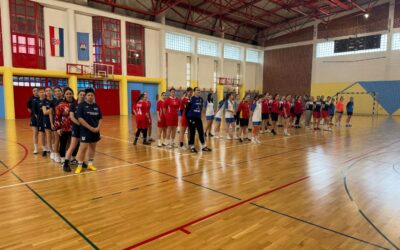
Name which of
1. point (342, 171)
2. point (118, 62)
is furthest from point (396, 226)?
point (118, 62)

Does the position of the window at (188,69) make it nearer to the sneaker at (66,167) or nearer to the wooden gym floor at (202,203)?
the wooden gym floor at (202,203)

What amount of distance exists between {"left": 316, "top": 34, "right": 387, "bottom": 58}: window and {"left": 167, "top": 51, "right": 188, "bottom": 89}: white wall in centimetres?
1489

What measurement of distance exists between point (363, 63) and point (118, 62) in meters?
23.2

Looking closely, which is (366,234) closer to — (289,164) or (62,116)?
(289,164)

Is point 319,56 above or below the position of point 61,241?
above

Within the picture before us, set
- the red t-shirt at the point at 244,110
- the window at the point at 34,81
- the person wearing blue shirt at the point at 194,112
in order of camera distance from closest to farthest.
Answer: the person wearing blue shirt at the point at 194,112, the red t-shirt at the point at 244,110, the window at the point at 34,81

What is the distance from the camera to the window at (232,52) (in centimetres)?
3095

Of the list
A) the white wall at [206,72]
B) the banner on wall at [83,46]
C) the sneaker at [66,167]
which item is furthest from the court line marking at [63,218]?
the white wall at [206,72]

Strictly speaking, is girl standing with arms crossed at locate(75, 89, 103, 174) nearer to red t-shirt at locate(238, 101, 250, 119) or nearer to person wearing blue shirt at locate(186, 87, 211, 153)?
person wearing blue shirt at locate(186, 87, 211, 153)

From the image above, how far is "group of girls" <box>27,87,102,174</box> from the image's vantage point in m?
5.12

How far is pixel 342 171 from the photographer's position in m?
5.56

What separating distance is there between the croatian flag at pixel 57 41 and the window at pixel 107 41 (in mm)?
2337

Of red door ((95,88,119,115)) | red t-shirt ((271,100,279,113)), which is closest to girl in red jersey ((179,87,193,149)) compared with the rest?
red t-shirt ((271,100,279,113))

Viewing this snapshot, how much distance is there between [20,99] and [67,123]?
16.0 m
